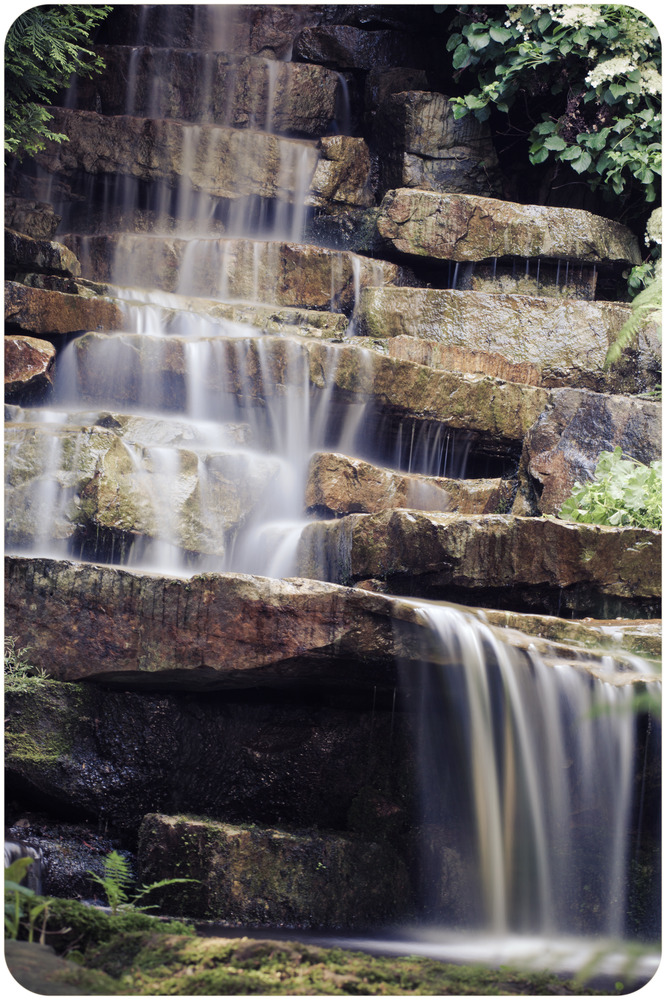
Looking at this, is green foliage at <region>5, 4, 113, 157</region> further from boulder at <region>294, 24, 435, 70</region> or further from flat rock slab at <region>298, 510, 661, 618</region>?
flat rock slab at <region>298, 510, 661, 618</region>

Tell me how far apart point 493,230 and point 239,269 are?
2.52 m

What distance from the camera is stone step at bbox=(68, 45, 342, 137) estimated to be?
9062 mm

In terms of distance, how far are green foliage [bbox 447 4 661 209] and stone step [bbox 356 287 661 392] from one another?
4.98 feet

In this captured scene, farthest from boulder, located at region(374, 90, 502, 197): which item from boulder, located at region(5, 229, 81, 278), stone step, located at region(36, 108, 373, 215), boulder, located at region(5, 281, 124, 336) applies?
boulder, located at region(5, 281, 124, 336)

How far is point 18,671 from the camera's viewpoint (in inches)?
147

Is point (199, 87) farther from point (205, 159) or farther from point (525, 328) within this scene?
point (525, 328)

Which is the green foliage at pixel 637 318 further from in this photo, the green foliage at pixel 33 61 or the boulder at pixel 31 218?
the boulder at pixel 31 218

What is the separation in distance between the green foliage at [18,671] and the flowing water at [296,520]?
0.84m

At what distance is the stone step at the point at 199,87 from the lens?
9062 millimetres

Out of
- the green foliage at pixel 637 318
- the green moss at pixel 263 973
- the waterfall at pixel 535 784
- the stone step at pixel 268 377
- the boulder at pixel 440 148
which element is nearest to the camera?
the green moss at pixel 263 973

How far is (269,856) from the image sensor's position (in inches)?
137

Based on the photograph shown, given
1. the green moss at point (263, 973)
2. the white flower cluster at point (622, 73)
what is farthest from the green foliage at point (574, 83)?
the green moss at point (263, 973)

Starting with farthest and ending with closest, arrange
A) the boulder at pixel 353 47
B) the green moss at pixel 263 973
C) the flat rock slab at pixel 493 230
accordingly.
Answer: the boulder at pixel 353 47 < the flat rock slab at pixel 493 230 < the green moss at pixel 263 973

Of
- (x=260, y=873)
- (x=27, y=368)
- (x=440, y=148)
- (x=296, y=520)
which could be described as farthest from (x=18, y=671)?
(x=440, y=148)
